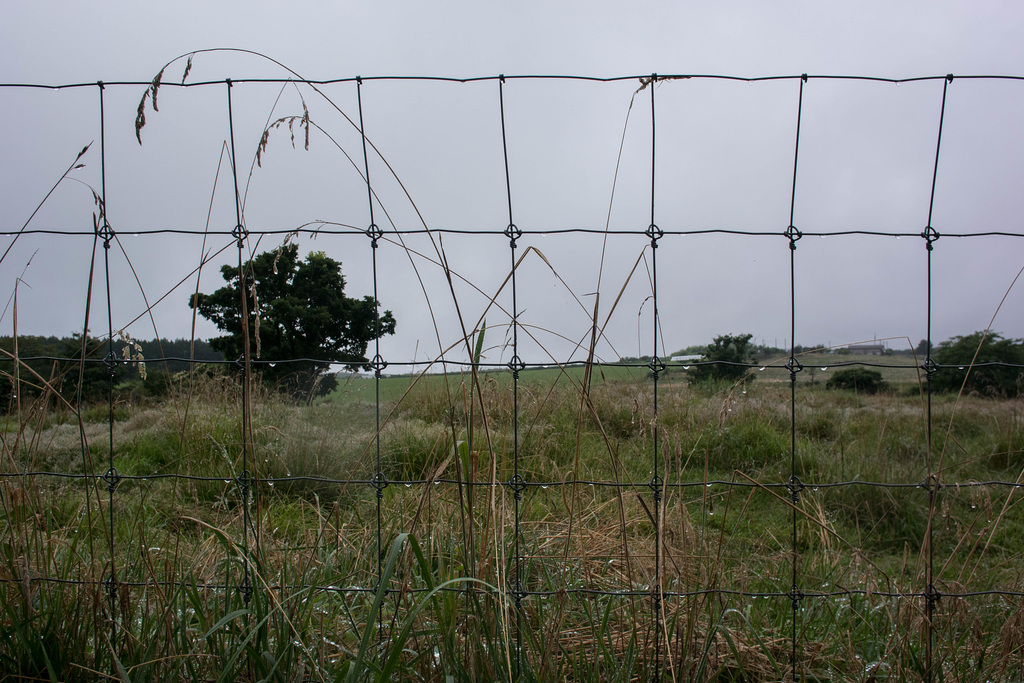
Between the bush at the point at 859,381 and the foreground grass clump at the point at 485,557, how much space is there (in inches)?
105

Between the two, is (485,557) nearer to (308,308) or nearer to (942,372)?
(308,308)

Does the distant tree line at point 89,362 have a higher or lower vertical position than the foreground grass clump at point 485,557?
higher

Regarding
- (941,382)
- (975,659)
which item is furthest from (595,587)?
(941,382)

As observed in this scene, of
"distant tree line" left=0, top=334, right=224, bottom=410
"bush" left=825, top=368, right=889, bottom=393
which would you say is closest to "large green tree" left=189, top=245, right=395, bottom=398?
"distant tree line" left=0, top=334, right=224, bottom=410

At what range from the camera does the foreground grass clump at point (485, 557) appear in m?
1.33

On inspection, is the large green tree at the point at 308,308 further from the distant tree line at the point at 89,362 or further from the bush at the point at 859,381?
the bush at the point at 859,381

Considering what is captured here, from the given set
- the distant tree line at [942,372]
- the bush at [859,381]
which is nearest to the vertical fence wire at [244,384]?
the distant tree line at [942,372]

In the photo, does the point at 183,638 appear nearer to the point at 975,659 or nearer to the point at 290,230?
the point at 290,230

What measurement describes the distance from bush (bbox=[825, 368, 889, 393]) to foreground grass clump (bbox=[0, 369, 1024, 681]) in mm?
2664

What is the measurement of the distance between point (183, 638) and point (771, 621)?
1.72m

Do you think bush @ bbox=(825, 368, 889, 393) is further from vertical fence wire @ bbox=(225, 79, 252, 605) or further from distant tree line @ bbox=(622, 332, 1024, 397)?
vertical fence wire @ bbox=(225, 79, 252, 605)

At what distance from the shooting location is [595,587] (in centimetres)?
188

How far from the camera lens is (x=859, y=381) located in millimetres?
6766

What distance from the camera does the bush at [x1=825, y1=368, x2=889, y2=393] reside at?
650 centimetres
